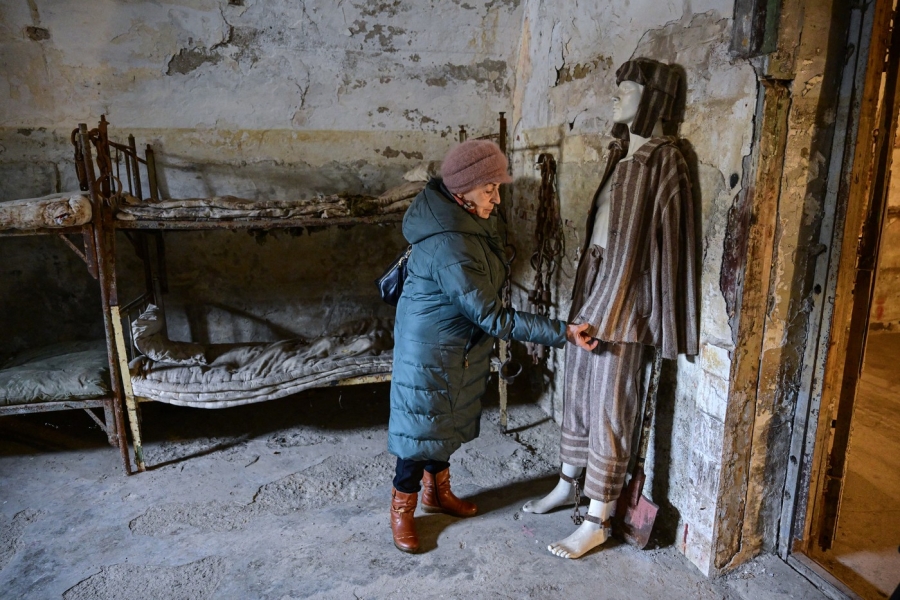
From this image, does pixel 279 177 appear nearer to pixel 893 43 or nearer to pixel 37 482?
pixel 37 482

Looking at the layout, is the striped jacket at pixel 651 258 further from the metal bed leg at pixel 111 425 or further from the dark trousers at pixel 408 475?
the metal bed leg at pixel 111 425

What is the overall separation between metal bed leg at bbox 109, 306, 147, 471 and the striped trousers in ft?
7.69

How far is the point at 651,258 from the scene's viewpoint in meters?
2.26

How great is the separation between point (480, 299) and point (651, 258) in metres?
0.68

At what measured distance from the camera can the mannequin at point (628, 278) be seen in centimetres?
223

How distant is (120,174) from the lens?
381 centimetres

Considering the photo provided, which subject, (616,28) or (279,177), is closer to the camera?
(616,28)

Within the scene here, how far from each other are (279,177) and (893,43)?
11.2 ft

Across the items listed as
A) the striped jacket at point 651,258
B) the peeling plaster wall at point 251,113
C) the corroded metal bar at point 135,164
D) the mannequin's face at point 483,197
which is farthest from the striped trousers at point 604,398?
the corroded metal bar at point 135,164

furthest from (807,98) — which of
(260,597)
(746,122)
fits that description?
(260,597)

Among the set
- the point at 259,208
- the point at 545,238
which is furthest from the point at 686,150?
the point at 259,208

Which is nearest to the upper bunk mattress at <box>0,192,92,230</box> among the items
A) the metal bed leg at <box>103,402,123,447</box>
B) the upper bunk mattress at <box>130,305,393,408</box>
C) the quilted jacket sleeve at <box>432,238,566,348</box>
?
the upper bunk mattress at <box>130,305,393,408</box>

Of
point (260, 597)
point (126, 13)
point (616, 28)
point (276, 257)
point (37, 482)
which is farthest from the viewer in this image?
point (276, 257)

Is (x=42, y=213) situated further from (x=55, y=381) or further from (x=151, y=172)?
(x=151, y=172)
